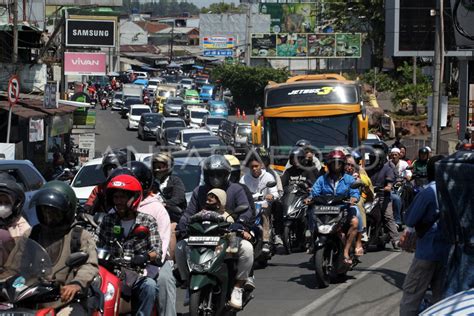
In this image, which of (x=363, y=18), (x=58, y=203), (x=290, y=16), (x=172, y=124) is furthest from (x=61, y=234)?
(x=290, y=16)

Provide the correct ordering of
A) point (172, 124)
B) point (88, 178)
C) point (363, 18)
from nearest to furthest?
point (88, 178) → point (172, 124) → point (363, 18)

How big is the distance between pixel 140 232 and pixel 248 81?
73.4 m

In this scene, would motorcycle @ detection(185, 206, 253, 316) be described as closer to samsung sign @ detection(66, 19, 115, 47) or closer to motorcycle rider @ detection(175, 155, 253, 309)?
motorcycle rider @ detection(175, 155, 253, 309)

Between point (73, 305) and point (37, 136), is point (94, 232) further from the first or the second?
point (37, 136)

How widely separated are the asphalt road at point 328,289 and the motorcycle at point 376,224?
219mm

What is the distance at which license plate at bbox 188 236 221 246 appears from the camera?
9.28 metres

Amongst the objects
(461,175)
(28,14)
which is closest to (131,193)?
(461,175)

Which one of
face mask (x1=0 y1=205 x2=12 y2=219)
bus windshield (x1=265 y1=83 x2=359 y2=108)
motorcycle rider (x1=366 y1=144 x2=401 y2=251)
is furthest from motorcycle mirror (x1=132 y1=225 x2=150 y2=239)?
bus windshield (x1=265 y1=83 x2=359 y2=108)

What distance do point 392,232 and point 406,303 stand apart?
24.0 ft

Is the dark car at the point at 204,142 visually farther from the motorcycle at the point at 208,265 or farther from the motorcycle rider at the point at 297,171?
→ the motorcycle at the point at 208,265

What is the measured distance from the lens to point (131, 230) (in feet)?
25.3

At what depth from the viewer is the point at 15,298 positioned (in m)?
6.09

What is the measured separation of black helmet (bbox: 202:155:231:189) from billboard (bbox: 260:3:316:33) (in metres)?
102

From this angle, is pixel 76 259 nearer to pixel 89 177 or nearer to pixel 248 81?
pixel 89 177
